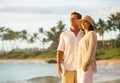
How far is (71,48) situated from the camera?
97.8 inches

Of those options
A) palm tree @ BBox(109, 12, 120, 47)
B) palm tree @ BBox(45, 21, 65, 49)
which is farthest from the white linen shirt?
palm tree @ BBox(109, 12, 120, 47)

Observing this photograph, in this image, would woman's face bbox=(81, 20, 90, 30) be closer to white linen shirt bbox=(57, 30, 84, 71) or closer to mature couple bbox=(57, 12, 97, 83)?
mature couple bbox=(57, 12, 97, 83)

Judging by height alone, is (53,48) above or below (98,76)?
above

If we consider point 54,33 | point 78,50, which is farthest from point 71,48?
point 54,33

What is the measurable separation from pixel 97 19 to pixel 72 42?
176 inches

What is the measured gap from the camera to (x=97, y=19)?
690 cm

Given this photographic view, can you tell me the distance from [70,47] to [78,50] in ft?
0.44

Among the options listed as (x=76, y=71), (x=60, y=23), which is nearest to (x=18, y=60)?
(x=60, y=23)

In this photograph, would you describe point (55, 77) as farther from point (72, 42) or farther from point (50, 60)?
point (72, 42)

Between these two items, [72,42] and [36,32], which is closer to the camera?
[72,42]

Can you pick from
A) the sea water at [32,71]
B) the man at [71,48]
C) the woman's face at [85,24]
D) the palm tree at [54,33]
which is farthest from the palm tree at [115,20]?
the woman's face at [85,24]

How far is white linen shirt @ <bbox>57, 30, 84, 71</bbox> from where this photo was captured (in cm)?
249

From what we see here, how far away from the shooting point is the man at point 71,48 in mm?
2488

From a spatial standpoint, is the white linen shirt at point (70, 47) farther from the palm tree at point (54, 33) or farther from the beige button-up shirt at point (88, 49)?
the palm tree at point (54, 33)
